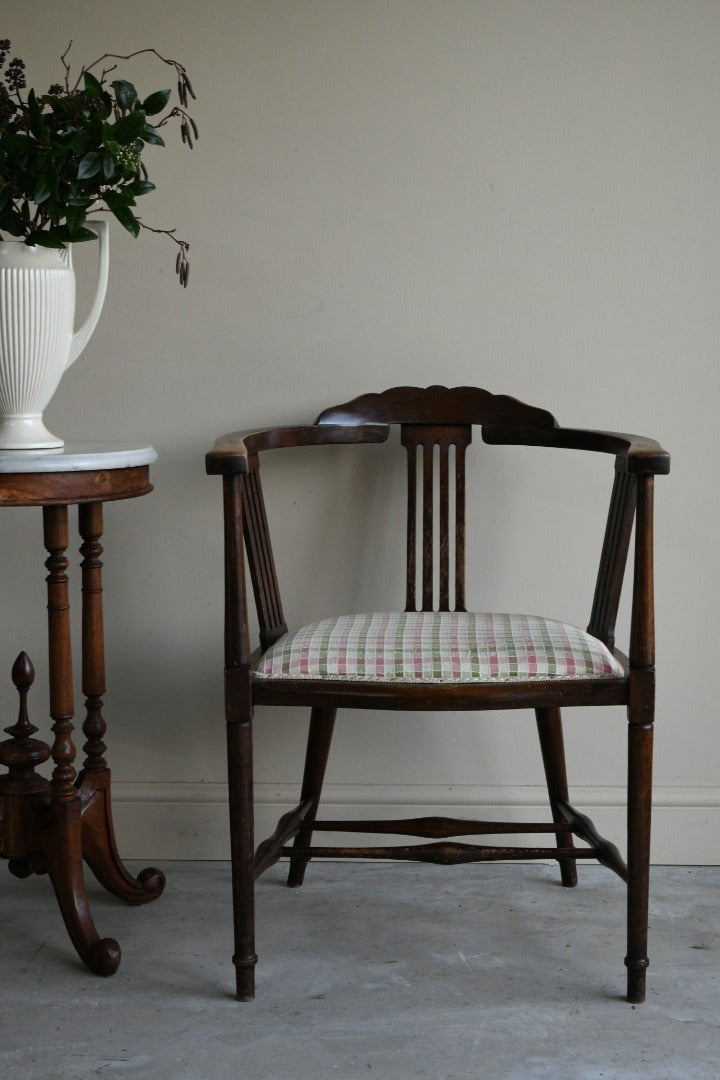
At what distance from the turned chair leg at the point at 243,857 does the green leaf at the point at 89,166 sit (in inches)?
31.5

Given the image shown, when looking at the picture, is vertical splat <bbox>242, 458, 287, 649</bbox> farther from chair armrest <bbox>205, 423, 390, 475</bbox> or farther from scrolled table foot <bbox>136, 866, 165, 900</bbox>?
scrolled table foot <bbox>136, 866, 165, 900</bbox>

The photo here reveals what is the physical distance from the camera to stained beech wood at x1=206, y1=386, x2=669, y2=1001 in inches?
59.9

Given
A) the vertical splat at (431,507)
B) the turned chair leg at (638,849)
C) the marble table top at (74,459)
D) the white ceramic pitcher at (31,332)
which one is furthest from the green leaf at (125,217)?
the turned chair leg at (638,849)

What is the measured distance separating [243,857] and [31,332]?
0.83m

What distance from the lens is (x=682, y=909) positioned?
1890 mm

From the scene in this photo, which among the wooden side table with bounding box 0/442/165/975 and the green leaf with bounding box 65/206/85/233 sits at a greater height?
the green leaf with bounding box 65/206/85/233

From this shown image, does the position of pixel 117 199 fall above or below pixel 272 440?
above

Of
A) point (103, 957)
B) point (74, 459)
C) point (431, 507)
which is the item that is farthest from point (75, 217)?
point (103, 957)

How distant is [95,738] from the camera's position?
1850mm

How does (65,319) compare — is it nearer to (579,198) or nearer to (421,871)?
(579,198)

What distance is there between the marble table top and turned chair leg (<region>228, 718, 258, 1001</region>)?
42cm

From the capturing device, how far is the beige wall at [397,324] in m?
2.01

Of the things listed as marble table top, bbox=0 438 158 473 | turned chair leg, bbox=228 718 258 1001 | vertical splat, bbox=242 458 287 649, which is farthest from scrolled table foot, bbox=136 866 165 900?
marble table top, bbox=0 438 158 473

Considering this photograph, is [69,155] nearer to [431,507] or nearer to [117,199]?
[117,199]
